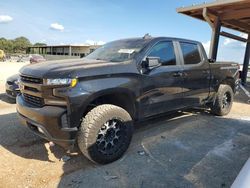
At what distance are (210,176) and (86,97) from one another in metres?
1.96

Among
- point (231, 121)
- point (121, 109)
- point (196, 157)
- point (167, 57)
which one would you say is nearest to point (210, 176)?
point (196, 157)

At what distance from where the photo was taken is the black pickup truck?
323 centimetres

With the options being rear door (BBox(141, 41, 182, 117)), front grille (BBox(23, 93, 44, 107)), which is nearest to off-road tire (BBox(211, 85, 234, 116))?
rear door (BBox(141, 41, 182, 117))

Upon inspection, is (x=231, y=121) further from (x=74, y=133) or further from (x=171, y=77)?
(x=74, y=133)

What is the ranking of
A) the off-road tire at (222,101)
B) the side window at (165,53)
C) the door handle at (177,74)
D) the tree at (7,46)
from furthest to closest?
the tree at (7,46), the off-road tire at (222,101), the door handle at (177,74), the side window at (165,53)

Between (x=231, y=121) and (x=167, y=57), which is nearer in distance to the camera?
(x=167, y=57)

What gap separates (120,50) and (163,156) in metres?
1.95

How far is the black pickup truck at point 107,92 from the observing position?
3.23m

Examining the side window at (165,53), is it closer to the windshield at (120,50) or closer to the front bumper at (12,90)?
the windshield at (120,50)

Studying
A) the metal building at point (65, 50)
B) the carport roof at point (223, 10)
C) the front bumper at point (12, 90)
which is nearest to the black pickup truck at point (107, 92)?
the front bumper at point (12, 90)

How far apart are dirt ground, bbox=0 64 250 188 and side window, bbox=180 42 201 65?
1418 mm

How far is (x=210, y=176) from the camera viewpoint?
11.2ft

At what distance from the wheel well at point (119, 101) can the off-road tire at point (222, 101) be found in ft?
10.2

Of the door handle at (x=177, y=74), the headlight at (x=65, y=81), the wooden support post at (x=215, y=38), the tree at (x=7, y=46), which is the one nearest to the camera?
the headlight at (x=65, y=81)
